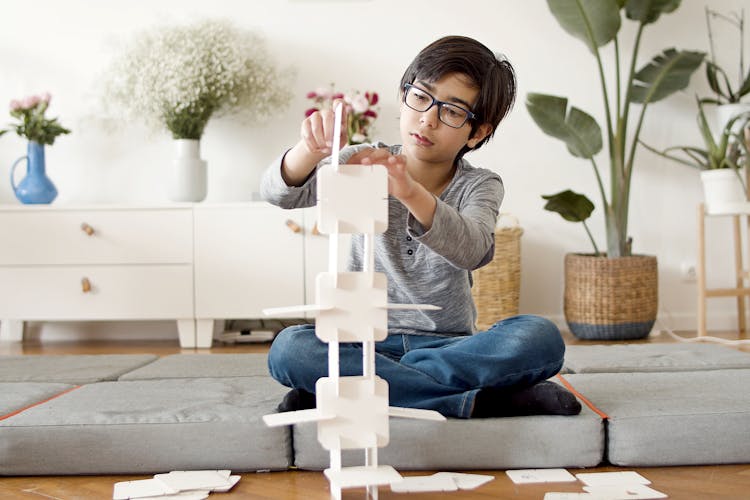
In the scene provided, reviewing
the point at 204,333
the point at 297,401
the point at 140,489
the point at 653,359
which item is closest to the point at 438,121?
the point at 297,401

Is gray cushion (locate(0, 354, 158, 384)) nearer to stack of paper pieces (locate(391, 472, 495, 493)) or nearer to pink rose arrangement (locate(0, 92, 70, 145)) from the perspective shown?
stack of paper pieces (locate(391, 472, 495, 493))

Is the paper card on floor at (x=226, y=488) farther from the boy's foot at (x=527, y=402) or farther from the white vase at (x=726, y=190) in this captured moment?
the white vase at (x=726, y=190)

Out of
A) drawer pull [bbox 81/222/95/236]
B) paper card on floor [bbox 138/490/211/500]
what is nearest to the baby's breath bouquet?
drawer pull [bbox 81/222/95/236]

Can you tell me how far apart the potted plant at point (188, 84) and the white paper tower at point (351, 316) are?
85.4 inches

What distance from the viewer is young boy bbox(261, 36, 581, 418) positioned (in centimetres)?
137

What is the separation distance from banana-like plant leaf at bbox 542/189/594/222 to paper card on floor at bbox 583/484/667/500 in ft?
6.30

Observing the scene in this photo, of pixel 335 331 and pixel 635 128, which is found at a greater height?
pixel 635 128

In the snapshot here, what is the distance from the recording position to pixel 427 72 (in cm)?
144

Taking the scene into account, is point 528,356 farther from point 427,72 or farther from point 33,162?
point 33,162

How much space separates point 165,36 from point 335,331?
2.41 meters

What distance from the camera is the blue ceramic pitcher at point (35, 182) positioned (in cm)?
320

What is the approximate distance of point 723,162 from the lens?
305 centimetres

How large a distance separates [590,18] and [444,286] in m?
1.96

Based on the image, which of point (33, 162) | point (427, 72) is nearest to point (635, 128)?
point (427, 72)
